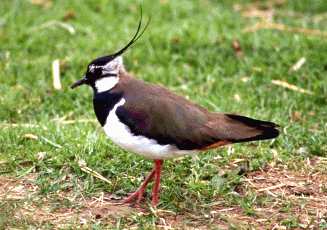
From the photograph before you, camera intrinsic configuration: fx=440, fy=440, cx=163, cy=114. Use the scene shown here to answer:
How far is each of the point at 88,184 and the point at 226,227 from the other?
124 centimetres

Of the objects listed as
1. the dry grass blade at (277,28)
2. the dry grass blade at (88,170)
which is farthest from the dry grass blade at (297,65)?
the dry grass blade at (88,170)

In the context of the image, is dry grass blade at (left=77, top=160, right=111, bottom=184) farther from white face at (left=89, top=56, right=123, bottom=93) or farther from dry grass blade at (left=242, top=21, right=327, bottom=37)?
dry grass blade at (left=242, top=21, right=327, bottom=37)

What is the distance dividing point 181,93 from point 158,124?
228 cm

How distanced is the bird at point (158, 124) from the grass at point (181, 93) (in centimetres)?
44

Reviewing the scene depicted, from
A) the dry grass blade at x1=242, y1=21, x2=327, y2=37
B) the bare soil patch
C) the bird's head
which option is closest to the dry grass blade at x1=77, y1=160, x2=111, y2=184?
the bare soil patch

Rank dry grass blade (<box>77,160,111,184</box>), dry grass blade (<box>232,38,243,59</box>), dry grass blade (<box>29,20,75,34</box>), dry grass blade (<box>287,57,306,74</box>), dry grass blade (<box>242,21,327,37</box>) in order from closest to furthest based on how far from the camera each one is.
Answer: dry grass blade (<box>77,160,111,184</box>) → dry grass blade (<box>287,57,306,74</box>) → dry grass blade (<box>232,38,243,59</box>) → dry grass blade (<box>29,20,75,34</box>) → dry grass blade (<box>242,21,327,37</box>)

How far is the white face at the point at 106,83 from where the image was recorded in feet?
12.1

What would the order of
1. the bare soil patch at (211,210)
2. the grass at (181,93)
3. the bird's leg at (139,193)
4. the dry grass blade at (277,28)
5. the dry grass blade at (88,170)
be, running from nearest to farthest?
1. the bare soil patch at (211,210)
2. the grass at (181,93)
3. the bird's leg at (139,193)
4. the dry grass blade at (88,170)
5. the dry grass blade at (277,28)

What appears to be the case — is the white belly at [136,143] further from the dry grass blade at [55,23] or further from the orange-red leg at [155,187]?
the dry grass blade at [55,23]

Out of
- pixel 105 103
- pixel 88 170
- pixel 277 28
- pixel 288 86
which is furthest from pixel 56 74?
pixel 277 28

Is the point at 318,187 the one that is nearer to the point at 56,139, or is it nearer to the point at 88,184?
the point at 88,184

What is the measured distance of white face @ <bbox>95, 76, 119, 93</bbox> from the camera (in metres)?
3.69

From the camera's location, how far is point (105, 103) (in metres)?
3.55

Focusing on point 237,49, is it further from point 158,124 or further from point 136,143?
point 136,143
